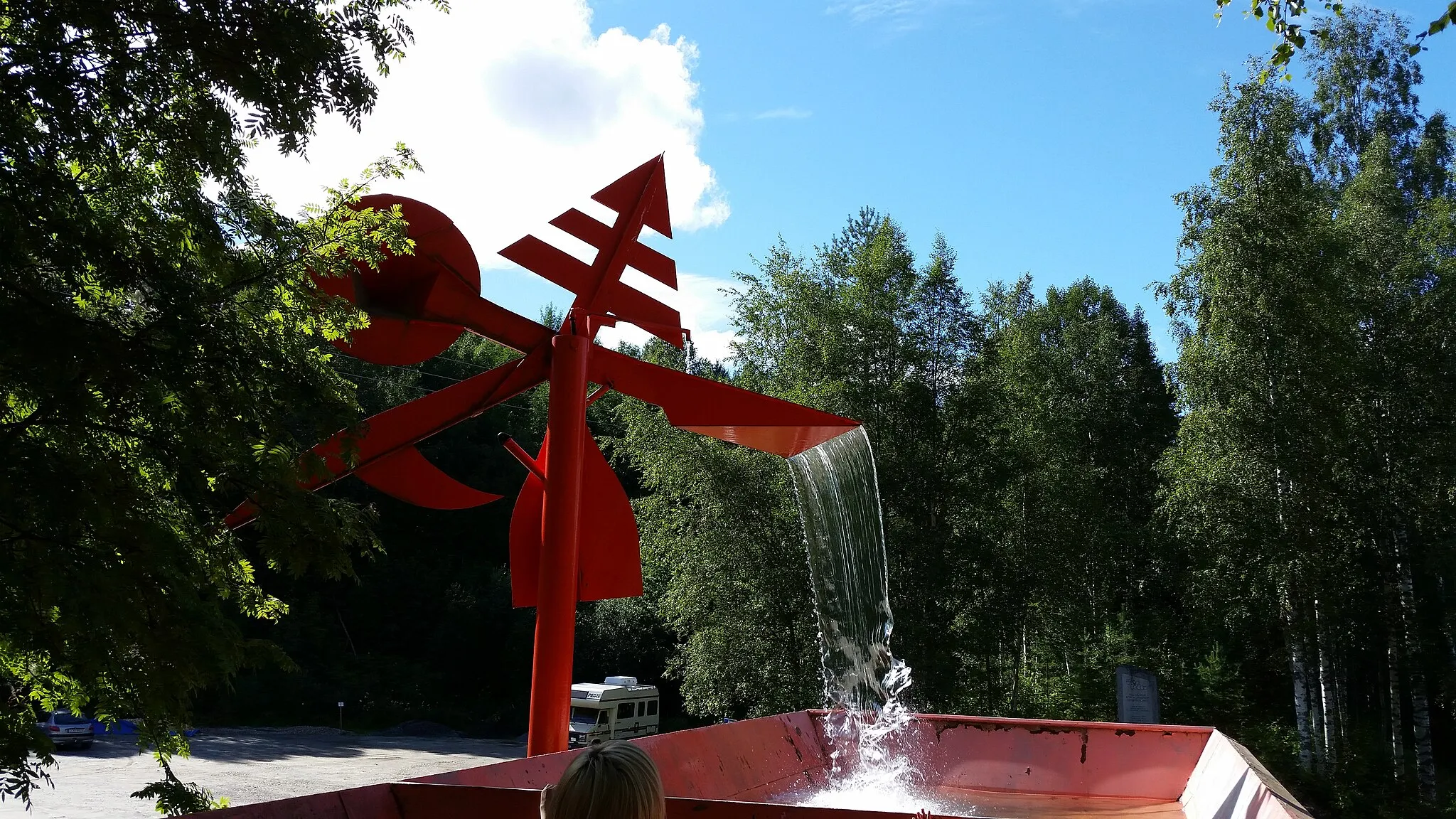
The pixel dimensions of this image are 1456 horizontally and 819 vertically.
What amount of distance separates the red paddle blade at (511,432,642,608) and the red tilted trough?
4.96 ft

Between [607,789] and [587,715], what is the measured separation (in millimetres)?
23109

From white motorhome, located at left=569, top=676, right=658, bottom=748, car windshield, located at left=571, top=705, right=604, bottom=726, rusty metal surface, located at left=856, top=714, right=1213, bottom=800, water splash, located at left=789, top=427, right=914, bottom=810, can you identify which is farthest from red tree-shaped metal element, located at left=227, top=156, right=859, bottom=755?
car windshield, located at left=571, top=705, right=604, bottom=726

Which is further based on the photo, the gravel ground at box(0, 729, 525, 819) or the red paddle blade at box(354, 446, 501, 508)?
the gravel ground at box(0, 729, 525, 819)

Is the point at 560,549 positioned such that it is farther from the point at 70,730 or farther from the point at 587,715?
the point at 70,730

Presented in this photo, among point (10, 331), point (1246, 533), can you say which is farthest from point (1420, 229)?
point (10, 331)

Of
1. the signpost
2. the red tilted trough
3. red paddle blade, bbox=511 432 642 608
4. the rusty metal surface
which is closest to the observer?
the red tilted trough

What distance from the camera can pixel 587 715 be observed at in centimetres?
2341

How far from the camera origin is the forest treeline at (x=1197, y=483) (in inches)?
635

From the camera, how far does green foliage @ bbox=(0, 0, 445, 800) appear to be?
306 centimetres

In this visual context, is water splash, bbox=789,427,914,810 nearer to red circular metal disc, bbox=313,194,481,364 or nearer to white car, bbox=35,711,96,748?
red circular metal disc, bbox=313,194,481,364

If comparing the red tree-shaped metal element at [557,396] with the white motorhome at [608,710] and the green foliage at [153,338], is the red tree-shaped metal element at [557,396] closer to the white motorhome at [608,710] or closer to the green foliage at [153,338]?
the green foliage at [153,338]

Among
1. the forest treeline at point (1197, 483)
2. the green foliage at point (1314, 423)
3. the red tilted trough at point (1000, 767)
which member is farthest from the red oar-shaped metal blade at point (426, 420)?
the green foliage at point (1314, 423)

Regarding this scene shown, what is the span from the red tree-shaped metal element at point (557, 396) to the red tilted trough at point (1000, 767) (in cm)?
114

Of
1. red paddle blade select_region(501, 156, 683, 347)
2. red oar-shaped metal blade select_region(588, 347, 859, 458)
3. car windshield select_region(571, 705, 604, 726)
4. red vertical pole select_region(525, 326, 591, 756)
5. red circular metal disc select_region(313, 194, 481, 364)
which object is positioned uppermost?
red paddle blade select_region(501, 156, 683, 347)
